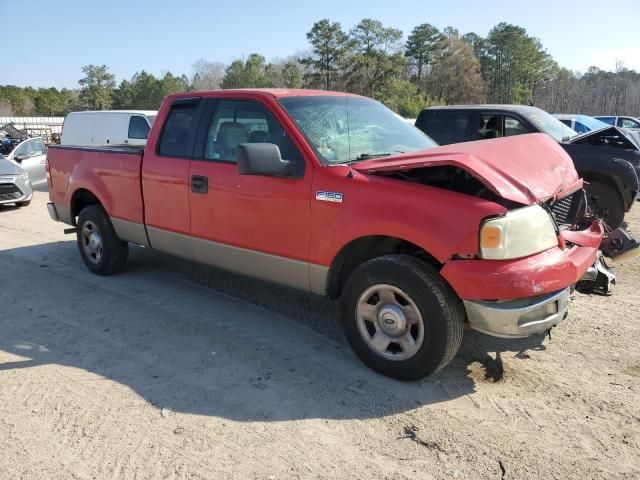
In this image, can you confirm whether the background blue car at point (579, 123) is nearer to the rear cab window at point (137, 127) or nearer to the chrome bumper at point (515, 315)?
the rear cab window at point (137, 127)

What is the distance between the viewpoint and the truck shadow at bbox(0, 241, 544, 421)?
3.38 m

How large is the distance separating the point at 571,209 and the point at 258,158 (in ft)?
8.11

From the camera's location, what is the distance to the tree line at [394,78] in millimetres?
52500

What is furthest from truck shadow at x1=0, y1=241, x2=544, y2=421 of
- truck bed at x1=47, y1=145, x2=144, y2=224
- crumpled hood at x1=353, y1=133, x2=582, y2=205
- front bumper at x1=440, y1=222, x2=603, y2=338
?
crumpled hood at x1=353, y1=133, x2=582, y2=205

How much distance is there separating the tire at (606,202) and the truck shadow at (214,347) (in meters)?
4.24

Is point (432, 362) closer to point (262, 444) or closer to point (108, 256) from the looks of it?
point (262, 444)

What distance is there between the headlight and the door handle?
2411mm

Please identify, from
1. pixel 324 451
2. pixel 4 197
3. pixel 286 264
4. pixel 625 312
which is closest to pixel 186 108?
pixel 286 264

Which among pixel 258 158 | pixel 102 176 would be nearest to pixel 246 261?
pixel 258 158

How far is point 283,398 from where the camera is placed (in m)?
3.37

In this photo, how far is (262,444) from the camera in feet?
9.55

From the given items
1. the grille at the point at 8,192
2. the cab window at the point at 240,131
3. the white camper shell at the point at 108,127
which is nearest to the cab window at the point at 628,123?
the white camper shell at the point at 108,127

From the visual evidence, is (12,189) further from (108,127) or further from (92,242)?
(92,242)

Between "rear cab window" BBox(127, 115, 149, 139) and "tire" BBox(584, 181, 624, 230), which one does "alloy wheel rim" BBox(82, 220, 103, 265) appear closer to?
"tire" BBox(584, 181, 624, 230)
